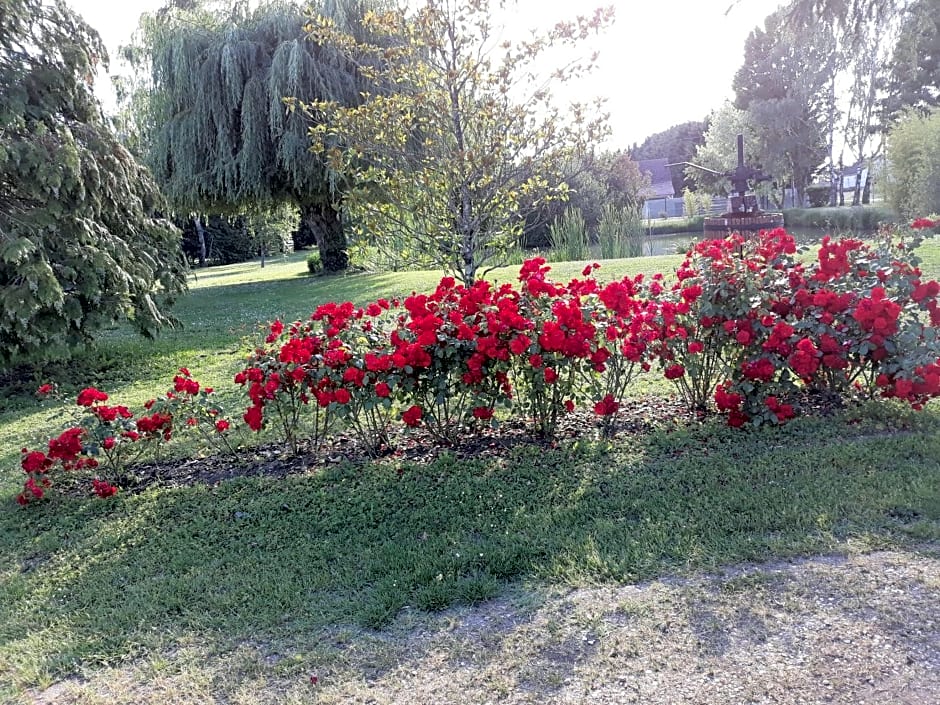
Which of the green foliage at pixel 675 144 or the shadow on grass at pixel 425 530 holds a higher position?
the green foliage at pixel 675 144

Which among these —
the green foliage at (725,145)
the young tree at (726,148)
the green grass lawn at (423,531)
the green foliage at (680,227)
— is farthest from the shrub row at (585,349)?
the green foliage at (725,145)

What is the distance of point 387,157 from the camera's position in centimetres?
590

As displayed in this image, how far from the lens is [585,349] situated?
11.8 ft

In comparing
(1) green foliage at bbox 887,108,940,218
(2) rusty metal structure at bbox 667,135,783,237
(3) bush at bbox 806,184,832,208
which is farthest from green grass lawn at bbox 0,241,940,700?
(3) bush at bbox 806,184,832,208

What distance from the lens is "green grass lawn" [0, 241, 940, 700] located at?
255cm

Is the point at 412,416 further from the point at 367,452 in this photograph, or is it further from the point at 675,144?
the point at 675,144

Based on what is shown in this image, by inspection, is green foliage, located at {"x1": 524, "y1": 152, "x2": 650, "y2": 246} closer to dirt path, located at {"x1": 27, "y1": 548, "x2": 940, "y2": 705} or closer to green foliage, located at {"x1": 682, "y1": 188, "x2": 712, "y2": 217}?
green foliage, located at {"x1": 682, "y1": 188, "x2": 712, "y2": 217}

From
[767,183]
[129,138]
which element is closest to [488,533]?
[129,138]

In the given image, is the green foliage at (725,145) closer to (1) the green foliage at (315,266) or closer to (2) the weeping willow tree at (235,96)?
(1) the green foliage at (315,266)

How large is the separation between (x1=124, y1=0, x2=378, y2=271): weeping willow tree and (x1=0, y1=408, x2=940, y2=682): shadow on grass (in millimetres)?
11173

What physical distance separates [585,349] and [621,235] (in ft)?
43.2

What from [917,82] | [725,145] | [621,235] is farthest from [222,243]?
[917,82]

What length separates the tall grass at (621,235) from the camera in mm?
15922

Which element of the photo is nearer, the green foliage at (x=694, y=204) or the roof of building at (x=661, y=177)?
the green foliage at (x=694, y=204)
